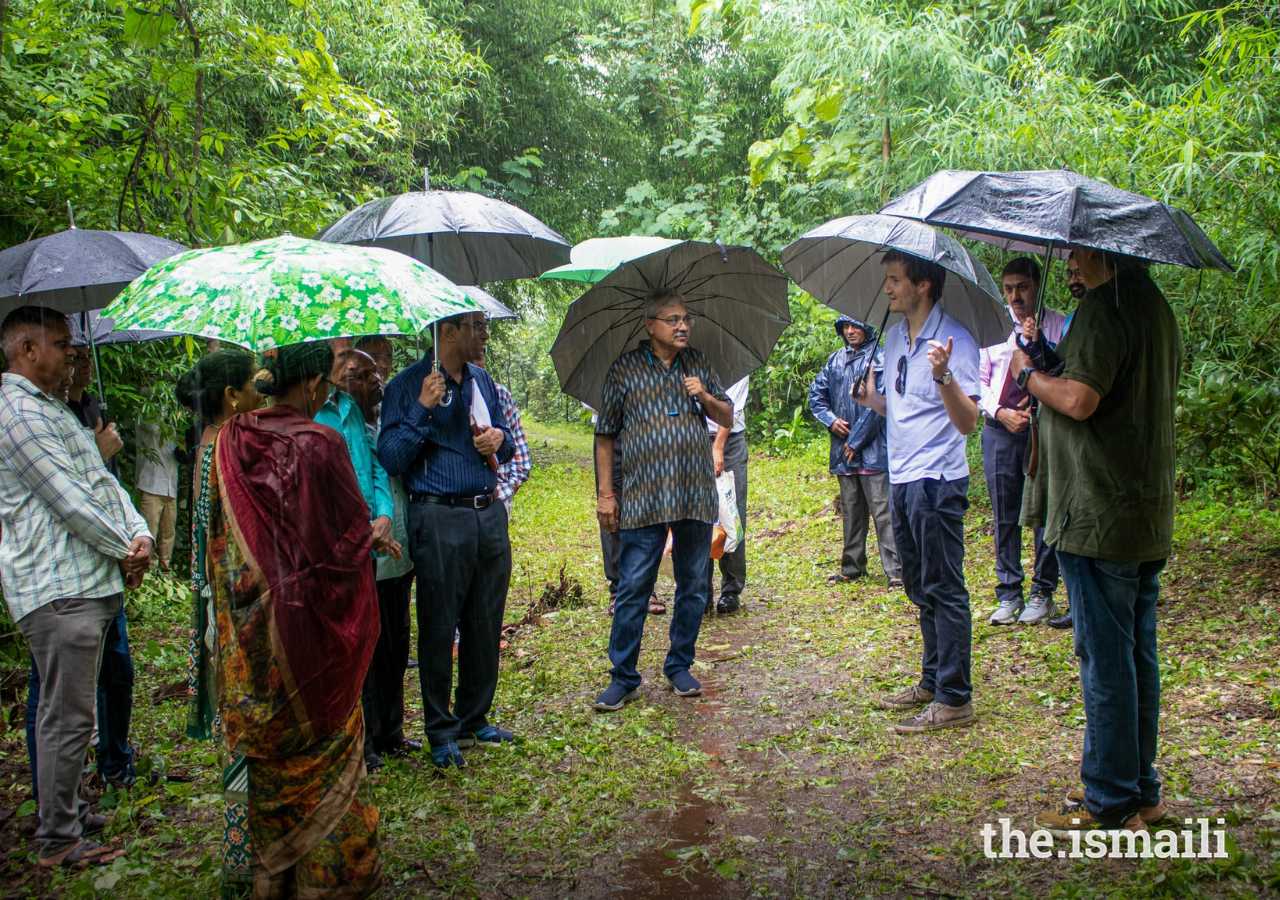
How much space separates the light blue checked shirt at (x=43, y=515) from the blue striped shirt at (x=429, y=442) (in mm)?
1106

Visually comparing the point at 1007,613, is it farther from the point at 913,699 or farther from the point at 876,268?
the point at 876,268

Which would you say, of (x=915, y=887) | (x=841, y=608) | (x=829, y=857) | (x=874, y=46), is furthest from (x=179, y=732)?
(x=874, y=46)

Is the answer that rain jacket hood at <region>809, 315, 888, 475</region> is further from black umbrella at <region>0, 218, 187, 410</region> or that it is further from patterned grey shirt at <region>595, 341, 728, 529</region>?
black umbrella at <region>0, 218, 187, 410</region>

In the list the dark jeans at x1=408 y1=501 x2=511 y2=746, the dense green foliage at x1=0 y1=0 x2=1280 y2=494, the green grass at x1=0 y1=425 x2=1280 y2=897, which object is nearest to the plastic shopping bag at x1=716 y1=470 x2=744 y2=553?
the green grass at x1=0 y1=425 x2=1280 y2=897

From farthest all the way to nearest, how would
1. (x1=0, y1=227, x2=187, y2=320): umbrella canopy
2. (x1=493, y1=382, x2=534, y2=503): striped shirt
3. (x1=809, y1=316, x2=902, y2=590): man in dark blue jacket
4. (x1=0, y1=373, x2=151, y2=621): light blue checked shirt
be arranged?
(x1=809, y1=316, x2=902, y2=590): man in dark blue jacket → (x1=493, y1=382, x2=534, y2=503): striped shirt → (x1=0, y1=227, x2=187, y2=320): umbrella canopy → (x1=0, y1=373, x2=151, y2=621): light blue checked shirt

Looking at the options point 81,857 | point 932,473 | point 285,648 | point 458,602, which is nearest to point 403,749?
point 458,602

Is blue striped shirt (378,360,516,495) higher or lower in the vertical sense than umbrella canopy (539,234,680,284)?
lower

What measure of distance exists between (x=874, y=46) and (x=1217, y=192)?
4.93m

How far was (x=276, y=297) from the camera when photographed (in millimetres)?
2891

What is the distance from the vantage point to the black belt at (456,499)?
166 inches

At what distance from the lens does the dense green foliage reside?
5602mm

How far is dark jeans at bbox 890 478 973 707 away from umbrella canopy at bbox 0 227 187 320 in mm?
3489

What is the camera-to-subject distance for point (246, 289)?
290 cm

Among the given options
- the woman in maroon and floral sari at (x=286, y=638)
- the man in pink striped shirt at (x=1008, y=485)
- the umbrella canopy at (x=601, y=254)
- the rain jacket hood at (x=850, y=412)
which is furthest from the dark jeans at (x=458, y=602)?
the rain jacket hood at (x=850, y=412)
